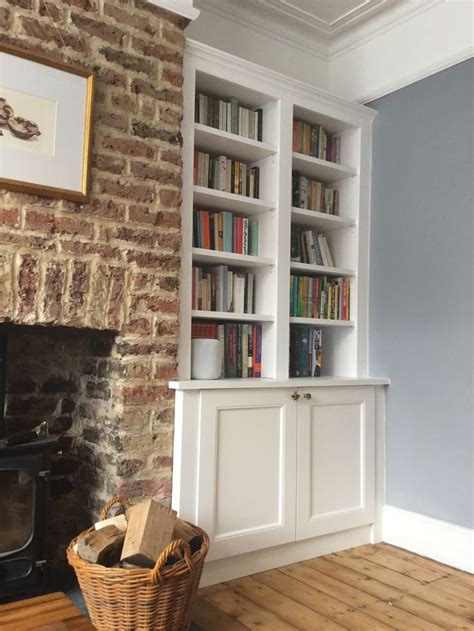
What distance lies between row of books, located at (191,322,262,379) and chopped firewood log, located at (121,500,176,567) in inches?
37.7

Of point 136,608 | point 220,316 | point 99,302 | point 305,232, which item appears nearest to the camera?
point 136,608

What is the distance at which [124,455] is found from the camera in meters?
2.25

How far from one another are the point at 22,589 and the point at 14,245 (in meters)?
1.21

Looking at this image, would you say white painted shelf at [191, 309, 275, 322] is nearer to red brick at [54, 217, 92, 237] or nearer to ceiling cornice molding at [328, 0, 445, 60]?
red brick at [54, 217, 92, 237]

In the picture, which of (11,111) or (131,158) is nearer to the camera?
(11,111)

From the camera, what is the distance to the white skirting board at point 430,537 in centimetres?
266

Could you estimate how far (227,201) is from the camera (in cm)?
275

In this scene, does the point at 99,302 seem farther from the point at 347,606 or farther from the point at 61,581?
the point at 347,606

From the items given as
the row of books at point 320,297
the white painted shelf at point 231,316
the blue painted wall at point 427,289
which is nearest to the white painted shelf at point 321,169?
the blue painted wall at point 427,289

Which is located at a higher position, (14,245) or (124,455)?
(14,245)

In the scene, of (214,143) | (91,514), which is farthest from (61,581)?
(214,143)

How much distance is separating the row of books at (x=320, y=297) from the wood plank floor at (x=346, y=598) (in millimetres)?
1227

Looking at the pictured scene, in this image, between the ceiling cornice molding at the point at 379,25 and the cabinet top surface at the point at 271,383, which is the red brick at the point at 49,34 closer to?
the cabinet top surface at the point at 271,383

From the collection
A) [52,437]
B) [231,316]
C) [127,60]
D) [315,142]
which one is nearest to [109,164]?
[127,60]
